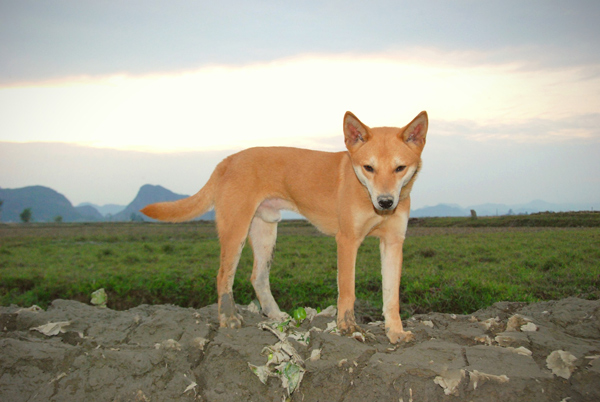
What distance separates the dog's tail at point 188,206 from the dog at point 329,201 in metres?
0.01

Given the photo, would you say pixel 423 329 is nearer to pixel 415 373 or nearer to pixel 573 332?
pixel 415 373

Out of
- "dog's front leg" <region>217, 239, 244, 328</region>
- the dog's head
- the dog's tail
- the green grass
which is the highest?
the dog's head

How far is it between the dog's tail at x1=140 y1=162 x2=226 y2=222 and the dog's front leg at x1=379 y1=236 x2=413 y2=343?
248 cm

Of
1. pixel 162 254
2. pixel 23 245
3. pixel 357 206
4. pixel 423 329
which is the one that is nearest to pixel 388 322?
pixel 423 329

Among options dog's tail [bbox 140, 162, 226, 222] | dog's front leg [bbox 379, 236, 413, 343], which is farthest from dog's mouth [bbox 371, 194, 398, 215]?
dog's tail [bbox 140, 162, 226, 222]

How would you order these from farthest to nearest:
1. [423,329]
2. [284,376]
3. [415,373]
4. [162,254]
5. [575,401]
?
[162,254] < [423,329] < [284,376] < [415,373] < [575,401]

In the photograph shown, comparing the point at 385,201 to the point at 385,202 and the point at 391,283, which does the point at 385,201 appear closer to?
the point at 385,202

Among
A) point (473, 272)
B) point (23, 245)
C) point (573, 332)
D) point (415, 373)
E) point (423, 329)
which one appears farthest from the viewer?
point (23, 245)

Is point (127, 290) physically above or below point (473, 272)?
below

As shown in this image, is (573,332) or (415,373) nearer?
(415,373)

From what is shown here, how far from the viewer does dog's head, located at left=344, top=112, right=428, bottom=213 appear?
12.9ft

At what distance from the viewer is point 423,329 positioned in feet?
15.6

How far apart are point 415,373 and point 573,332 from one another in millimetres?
2152

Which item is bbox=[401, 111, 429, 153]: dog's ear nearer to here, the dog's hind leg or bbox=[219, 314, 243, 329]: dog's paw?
the dog's hind leg
